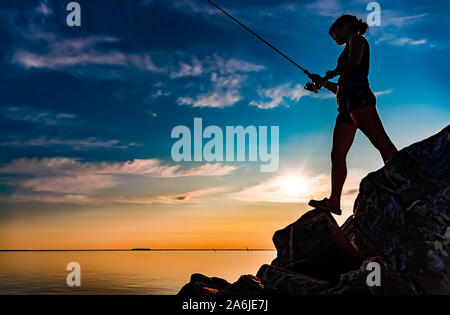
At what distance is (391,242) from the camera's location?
6844 millimetres

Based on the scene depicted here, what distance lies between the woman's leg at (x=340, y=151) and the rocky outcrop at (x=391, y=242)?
511 mm

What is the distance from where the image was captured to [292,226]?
8.64 meters

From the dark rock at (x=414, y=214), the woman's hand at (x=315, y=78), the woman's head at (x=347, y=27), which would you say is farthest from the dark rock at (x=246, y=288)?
the woman's head at (x=347, y=27)

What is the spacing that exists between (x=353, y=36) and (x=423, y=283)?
435 centimetres

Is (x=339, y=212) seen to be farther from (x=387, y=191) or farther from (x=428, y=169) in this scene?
(x=428, y=169)

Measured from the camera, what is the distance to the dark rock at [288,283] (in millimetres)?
7211

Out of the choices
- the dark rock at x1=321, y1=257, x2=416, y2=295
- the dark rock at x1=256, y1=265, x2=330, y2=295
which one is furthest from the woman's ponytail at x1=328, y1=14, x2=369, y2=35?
the dark rock at x1=256, y1=265, x2=330, y2=295

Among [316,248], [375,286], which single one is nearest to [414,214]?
[375,286]

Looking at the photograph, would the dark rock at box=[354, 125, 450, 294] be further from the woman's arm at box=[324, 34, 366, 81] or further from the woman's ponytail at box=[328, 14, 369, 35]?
the woman's ponytail at box=[328, 14, 369, 35]

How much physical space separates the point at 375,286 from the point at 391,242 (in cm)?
79

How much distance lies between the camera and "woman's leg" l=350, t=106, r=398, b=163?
24.4 ft

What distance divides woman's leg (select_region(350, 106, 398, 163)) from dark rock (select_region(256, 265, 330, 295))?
97.3 inches

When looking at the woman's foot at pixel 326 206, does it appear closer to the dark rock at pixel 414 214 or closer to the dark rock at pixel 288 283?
the dark rock at pixel 414 214

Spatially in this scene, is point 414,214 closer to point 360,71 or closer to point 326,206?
point 326,206
